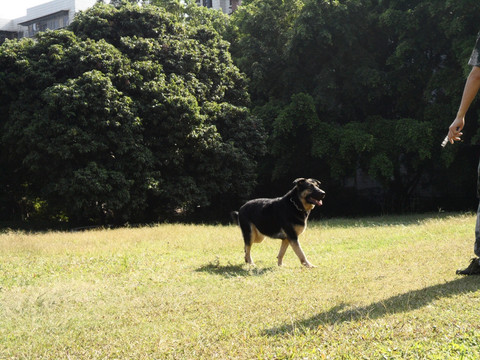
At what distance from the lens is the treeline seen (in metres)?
20.7

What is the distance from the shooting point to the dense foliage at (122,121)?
2019 cm

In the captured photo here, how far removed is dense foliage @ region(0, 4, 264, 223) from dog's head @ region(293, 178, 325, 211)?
12.0 metres

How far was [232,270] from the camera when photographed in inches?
374

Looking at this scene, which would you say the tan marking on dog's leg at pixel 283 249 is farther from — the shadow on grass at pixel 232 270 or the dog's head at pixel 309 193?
the dog's head at pixel 309 193

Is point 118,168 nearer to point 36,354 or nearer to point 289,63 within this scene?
point 289,63

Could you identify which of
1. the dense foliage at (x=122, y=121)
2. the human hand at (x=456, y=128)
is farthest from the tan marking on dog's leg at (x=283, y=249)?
the dense foliage at (x=122, y=121)

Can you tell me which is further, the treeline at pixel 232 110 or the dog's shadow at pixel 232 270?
the treeline at pixel 232 110

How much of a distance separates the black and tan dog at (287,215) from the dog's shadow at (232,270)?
1.87ft

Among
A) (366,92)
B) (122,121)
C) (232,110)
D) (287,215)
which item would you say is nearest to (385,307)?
(287,215)

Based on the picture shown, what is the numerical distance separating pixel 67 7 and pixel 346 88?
48.1 metres

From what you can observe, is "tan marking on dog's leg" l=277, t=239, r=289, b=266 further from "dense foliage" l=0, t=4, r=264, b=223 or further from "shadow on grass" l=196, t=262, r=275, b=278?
"dense foliage" l=0, t=4, r=264, b=223

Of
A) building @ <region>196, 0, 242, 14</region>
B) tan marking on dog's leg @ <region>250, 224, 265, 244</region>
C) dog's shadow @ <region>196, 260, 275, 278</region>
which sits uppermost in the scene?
building @ <region>196, 0, 242, 14</region>

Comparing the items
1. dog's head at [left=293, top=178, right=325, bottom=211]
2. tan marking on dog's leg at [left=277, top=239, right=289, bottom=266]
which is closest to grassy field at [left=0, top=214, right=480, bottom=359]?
tan marking on dog's leg at [left=277, top=239, right=289, bottom=266]

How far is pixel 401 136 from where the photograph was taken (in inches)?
918
